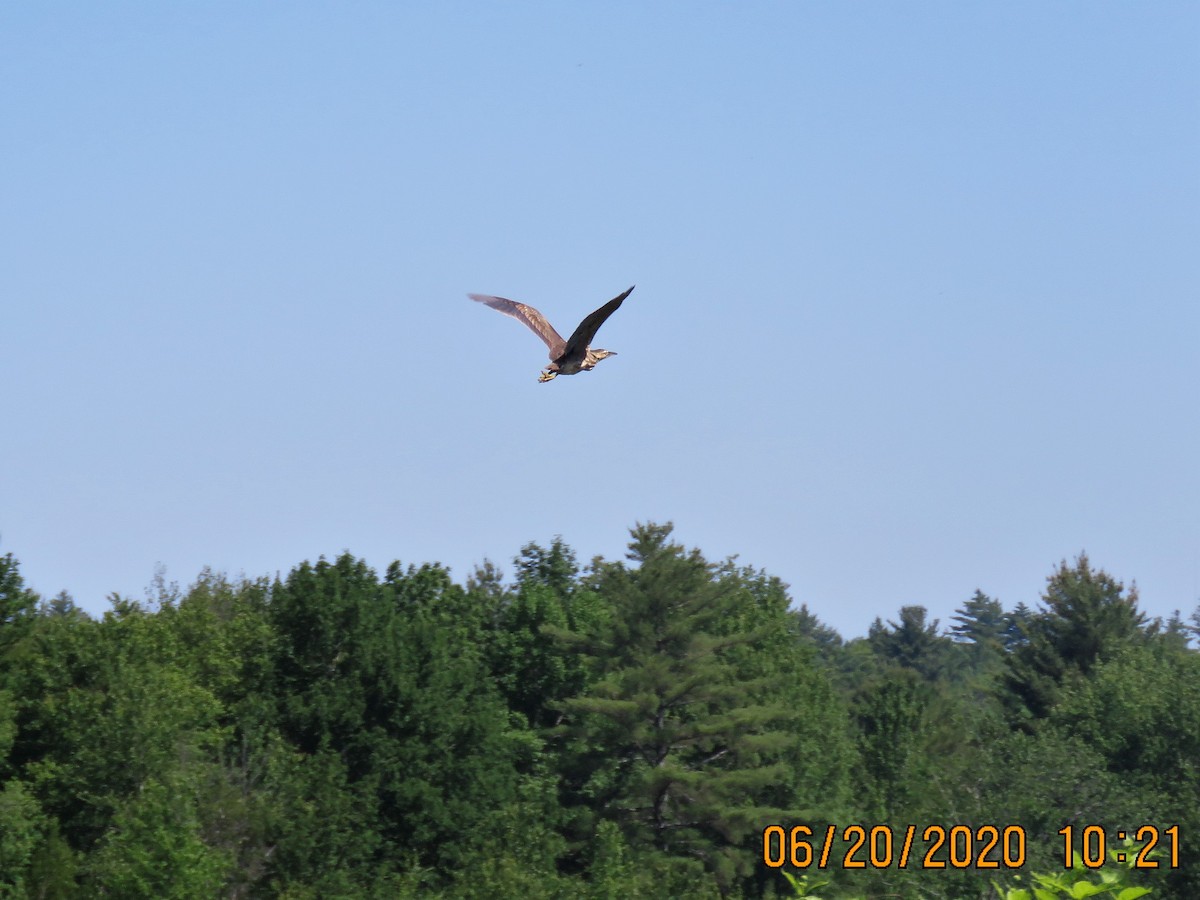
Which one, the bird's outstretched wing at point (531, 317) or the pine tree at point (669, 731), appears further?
the pine tree at point (669, 731)

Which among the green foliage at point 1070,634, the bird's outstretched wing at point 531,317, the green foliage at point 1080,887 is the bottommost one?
the green foliage at point 1080,887

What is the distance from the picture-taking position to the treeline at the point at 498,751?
144 feet

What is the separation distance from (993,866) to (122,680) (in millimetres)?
24052

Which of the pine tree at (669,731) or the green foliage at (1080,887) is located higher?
the pine tree at (669,731)

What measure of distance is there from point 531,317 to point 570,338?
2526 millimetres

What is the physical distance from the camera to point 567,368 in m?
16.4

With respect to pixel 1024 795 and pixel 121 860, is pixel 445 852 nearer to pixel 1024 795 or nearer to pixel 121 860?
pixel 121 860
